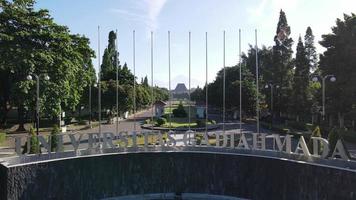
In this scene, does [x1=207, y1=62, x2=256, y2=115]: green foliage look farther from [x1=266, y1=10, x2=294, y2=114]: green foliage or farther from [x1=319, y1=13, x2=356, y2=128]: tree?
[x1=319, y1=13, x2=356, y2=128]: tree

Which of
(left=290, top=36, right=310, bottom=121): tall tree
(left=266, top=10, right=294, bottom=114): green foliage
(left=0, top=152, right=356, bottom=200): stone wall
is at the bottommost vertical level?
(left=0, top=152, right=356, bottom=200): stone wall

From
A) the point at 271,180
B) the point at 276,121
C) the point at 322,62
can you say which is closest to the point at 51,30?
the point at 322,62

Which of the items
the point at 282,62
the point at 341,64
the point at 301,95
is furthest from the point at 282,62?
the point at 341,64

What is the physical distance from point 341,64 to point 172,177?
31396 mm

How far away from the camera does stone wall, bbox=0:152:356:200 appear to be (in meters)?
18.8

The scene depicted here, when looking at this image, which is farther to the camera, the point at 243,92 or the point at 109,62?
the point at 109,62

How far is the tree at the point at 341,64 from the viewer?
4722 centimetres

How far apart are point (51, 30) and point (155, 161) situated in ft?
110

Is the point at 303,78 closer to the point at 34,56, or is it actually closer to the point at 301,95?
the point at 301,95

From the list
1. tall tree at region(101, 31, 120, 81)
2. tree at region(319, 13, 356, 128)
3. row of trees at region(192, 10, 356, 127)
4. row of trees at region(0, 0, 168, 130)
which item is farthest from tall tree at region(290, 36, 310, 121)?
tall tree at region(101, 31, 120, 81)

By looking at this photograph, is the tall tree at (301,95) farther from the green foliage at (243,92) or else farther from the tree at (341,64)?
the tree at (341,64)

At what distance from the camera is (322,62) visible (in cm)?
5269

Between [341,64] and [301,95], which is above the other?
[341,64]

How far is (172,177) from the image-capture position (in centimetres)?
2434
